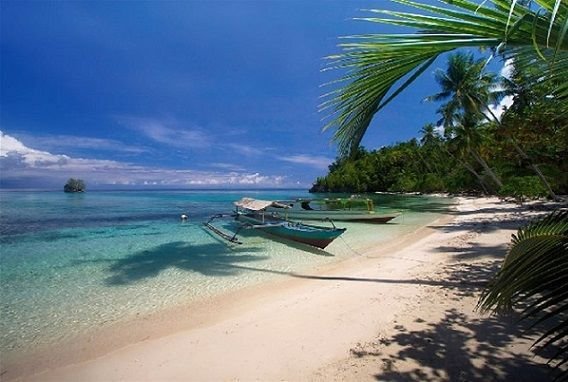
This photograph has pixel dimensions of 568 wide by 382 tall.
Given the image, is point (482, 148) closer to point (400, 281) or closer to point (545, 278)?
point (400, 281)

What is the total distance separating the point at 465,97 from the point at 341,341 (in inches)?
1042

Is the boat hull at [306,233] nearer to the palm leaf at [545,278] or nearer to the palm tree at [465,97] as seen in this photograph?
the palm leaf at [545,278]

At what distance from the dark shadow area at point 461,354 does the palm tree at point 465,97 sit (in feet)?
76.3

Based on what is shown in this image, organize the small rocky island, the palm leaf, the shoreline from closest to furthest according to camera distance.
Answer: the palm leaf < the shoreline < the small rocky island

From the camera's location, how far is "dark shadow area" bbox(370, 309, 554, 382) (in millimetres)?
3467

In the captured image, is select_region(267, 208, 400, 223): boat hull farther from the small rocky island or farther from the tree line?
the small rocky island

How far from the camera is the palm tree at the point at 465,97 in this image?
2525 centimetres

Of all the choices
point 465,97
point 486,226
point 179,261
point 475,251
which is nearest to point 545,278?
point 475,251

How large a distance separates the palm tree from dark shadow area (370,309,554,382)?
23.3 metres

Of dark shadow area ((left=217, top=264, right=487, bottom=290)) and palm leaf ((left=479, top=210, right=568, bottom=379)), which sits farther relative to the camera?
dark shadow area ((left=217, top=264, right=487, bottom=290))

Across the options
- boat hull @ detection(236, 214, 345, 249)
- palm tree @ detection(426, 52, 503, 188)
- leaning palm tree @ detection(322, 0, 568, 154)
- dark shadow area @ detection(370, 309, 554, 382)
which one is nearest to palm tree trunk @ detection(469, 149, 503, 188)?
palm tree @ detection(426, 52, 503, 188)

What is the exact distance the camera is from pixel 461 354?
12.8 feet

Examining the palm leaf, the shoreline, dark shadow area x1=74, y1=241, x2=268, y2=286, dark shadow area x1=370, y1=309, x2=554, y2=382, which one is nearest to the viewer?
the palm leaf

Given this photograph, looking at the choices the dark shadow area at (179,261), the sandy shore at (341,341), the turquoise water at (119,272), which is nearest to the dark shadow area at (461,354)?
the sandy shore at (341,341)
